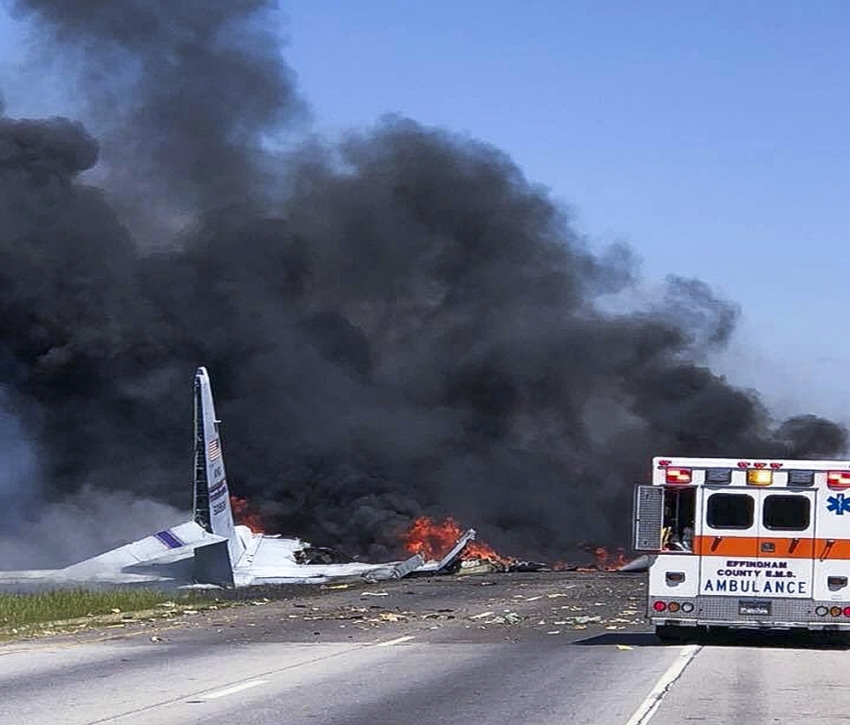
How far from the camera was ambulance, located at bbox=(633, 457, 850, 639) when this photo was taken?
2291 centimetres

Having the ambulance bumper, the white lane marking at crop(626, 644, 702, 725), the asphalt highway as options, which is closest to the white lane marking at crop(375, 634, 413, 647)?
the asphalt highway

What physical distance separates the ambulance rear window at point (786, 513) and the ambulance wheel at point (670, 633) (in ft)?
6.79

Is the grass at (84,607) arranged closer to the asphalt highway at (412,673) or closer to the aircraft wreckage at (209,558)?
the asphalt highway at (412,673)

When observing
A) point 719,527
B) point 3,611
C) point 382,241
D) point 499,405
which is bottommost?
point 3,611

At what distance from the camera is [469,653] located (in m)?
21.8

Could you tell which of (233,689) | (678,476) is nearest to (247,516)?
(678,476)

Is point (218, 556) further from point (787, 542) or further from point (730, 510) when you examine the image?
point (787, 542)

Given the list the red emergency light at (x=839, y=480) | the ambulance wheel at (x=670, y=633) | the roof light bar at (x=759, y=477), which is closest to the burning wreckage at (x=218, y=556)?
the ambulance wheel at (x=670, y=633)

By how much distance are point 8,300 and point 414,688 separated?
187 feet

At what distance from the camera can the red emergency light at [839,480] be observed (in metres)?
23.1

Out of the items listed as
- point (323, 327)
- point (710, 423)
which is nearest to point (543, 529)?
point (710, 423)

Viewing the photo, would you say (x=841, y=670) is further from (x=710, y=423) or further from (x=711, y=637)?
(x=710, y=423)

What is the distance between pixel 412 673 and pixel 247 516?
174 ft

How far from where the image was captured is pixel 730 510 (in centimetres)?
2352
